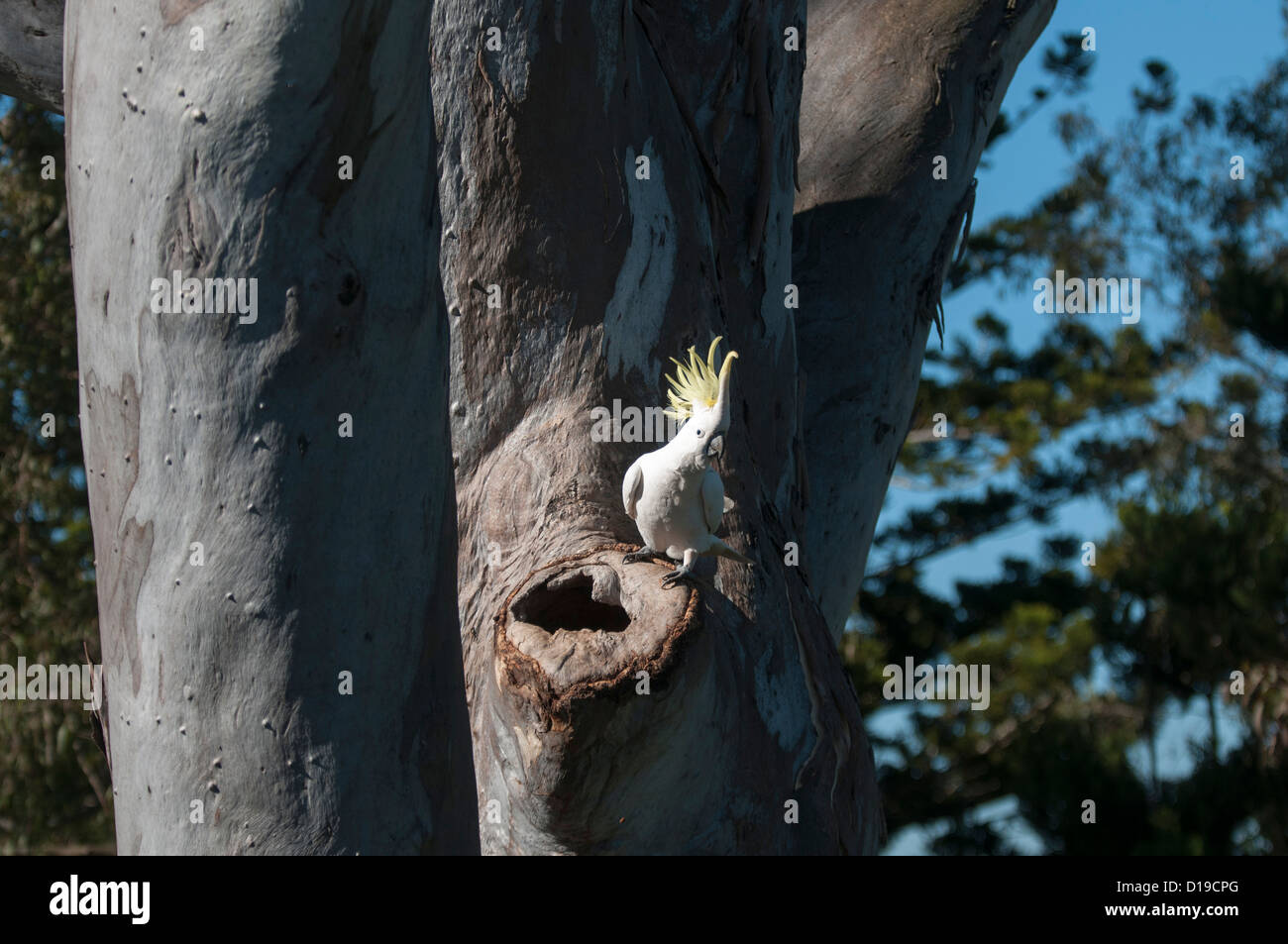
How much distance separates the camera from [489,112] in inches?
112

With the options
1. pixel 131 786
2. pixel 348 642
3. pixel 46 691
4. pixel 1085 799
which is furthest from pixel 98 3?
pixel 1085 799

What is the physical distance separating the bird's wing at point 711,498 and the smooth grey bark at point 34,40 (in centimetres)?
210

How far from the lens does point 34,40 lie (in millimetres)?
3484

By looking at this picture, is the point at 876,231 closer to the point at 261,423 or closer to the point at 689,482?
the point at 689,482

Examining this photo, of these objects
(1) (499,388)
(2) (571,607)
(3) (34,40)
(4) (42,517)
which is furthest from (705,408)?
(4) (42,517)

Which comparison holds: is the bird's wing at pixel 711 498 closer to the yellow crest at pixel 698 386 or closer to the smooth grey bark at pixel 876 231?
the yellow crest at pixel 698 386

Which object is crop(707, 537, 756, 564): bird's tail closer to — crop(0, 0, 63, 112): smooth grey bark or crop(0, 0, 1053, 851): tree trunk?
crop(0, 0, 1053, 851): tree trunk

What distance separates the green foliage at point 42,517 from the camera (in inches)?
258

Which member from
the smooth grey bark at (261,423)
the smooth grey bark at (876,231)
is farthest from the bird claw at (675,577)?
the smooth grey bark at (876,231)

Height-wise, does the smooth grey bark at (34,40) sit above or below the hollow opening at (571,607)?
above

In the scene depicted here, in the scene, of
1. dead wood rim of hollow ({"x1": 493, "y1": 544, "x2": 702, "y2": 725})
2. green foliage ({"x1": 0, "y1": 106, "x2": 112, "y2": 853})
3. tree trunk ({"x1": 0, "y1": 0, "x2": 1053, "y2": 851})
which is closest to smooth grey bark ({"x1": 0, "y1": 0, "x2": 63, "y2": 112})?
tree trunk ({"x1": 0, "y1": 0, "x2": 1053, "y2": 851})

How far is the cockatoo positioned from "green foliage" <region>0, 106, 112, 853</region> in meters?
4.80
